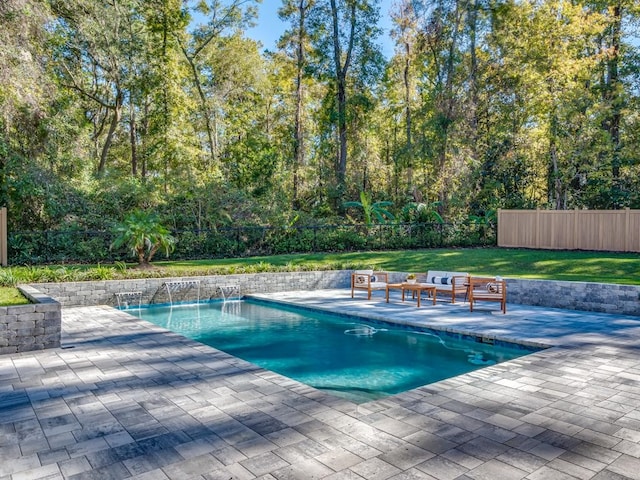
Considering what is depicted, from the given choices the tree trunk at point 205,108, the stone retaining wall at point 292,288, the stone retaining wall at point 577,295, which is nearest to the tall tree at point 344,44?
the tree trunk at point 205,108

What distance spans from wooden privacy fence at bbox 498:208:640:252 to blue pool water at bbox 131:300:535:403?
10.7 metres

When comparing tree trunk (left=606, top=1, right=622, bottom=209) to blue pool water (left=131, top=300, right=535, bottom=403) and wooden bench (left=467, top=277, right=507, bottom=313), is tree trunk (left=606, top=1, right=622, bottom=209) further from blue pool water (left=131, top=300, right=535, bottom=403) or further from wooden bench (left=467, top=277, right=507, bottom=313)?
blue pool water (left=131, top=300, right=535, bottom=403)

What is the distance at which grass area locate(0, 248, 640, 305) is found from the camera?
11.1 meters

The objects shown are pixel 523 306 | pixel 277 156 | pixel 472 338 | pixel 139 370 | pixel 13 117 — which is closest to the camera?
pixel 139 370

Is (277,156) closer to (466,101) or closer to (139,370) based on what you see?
(466,101)

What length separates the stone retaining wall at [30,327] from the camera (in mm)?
6070

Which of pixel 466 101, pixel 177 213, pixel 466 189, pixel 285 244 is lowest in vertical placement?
pixel 285 244

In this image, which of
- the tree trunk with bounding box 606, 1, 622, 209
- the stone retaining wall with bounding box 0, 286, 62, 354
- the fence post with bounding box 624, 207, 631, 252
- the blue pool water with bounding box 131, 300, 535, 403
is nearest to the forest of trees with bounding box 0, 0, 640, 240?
the tree trunk with bounding box 606, 1, 622, 209

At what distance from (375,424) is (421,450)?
54 cm

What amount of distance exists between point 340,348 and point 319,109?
22.0 meters

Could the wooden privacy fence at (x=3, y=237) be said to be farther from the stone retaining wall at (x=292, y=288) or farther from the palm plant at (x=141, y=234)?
the stone retaining wall at (x=292, y=288)

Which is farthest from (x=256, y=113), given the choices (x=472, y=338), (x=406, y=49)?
(x=472, y=338)

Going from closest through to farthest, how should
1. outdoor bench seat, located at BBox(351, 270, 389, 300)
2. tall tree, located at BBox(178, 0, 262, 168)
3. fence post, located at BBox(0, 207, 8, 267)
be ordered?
outdoor bench seat, located at BBox(351, 270, 389, 300)
fence post, located at BBox(0, 207, 8, 267)
tall tree, located at BBox(178, 0, 262, 168)

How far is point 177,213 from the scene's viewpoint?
1644cm
